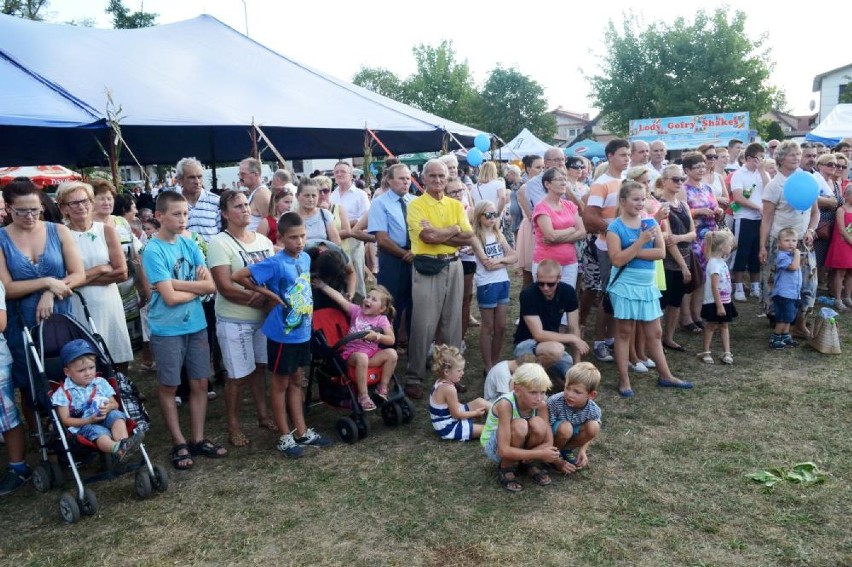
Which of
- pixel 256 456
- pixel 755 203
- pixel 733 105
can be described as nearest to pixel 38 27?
pixel 256 456

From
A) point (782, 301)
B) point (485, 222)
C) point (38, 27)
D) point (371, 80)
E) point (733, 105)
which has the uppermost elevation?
point (371, 80)

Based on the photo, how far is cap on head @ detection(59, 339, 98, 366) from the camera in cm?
345

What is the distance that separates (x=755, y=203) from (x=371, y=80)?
6410 cm

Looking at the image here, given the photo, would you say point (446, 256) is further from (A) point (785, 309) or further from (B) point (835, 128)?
(B) point (835, 128)

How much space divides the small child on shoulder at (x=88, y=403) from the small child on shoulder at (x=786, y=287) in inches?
217

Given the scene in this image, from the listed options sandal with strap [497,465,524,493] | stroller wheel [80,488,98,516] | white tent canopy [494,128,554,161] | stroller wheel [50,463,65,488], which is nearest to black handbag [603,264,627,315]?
sandal with strap [497,465,524,493]

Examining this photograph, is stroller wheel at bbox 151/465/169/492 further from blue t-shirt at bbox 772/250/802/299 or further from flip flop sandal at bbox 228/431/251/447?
blue t-shirt at bbox 772/250/802/299

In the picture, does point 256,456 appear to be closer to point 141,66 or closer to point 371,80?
point 141,66

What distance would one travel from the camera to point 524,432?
3412mm

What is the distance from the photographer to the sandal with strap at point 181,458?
3822 millimetres

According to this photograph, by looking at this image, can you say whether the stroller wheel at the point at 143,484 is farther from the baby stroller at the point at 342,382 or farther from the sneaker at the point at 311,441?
the baby stroller at the point at 342,382

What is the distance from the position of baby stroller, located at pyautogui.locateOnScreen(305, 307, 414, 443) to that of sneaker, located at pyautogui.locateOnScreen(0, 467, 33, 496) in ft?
5.93

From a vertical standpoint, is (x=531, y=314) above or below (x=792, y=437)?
above

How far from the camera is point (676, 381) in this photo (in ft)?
16.0
